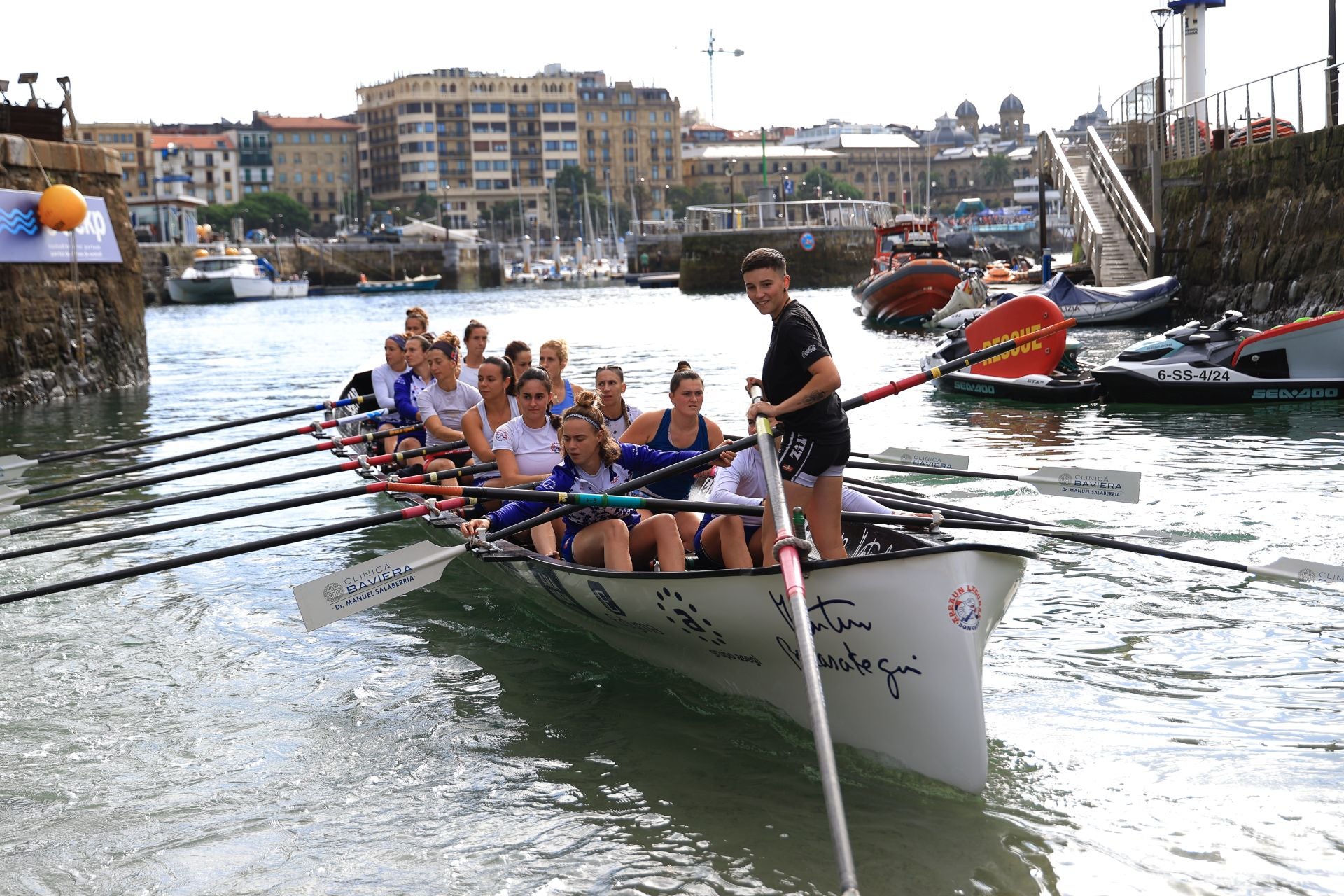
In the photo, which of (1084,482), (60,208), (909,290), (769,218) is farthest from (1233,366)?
(769,218)

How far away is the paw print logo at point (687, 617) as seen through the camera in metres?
5.85

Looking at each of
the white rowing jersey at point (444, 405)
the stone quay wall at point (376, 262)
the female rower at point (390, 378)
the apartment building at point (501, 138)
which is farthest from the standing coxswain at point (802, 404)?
the apartment building at point (501, 138)

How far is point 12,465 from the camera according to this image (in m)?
12.1

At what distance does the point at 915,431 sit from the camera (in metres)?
15.4

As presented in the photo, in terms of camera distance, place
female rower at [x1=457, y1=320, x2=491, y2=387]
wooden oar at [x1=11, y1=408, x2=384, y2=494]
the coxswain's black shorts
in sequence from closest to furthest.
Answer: the coxswain's black shorts < wooden oar at [x1=11, y1=408, x2=384, y2=494] < female rower at [x1=457, y1=320, x2=491, y2=387]

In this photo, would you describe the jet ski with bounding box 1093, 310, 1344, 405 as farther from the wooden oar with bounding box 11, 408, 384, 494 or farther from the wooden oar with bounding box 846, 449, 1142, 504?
the wooden oar with bounding box 11, 408, 384, 494

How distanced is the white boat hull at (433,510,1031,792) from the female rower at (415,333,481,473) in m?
4.56

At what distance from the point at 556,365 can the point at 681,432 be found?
2234 millimetres

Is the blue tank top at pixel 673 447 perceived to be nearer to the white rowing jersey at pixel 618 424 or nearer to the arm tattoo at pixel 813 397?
the white rowing jersey at pixel 618 424

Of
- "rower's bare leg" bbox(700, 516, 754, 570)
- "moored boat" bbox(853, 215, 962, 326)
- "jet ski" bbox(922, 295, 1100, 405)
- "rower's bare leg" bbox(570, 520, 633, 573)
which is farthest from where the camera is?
"moored boat" bbox(853, 215, 962, 326)

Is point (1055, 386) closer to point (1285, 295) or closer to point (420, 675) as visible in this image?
point (1285, 295)

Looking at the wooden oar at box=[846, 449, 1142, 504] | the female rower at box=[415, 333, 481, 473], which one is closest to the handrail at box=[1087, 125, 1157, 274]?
the female rower at box=[415, 333, 481, 473]

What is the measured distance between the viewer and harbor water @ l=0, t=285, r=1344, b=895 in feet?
16.3

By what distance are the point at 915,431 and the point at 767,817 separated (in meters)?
10.6
